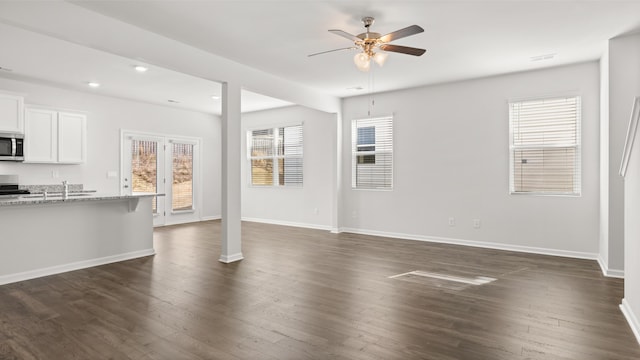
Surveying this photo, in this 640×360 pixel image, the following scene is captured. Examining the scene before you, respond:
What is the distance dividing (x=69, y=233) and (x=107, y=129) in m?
3.49

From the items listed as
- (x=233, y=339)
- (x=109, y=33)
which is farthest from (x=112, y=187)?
(x=233, y=339)

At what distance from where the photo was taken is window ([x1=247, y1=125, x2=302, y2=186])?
324 inches

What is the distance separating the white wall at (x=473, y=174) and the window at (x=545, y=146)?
0.12 meters

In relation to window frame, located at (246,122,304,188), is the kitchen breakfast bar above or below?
below

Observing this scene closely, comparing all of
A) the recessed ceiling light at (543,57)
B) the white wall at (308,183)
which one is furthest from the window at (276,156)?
the recessed ceiling light at (543,57)

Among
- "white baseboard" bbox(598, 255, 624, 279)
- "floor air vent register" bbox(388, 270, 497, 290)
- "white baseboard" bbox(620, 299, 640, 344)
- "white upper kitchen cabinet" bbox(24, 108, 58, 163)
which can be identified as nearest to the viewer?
"white baseboard" bbox(620, 299, 640, 344)

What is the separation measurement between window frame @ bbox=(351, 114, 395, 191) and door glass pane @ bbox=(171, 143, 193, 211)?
4235 millimetres

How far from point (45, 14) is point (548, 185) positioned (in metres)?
6.46

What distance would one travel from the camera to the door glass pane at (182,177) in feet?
28.1

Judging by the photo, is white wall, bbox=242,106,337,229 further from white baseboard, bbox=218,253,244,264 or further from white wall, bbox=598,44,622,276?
white wall, bbox=598,44,622,276

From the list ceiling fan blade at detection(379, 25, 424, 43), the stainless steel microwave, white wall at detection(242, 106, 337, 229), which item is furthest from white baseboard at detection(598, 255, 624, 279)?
the stainless steel microwave

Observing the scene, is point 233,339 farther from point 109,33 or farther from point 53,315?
point 109,33

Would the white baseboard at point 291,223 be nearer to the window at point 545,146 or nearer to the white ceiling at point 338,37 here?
the white ceiling at point 338,37

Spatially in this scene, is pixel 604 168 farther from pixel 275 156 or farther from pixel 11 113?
pixel 11 113
